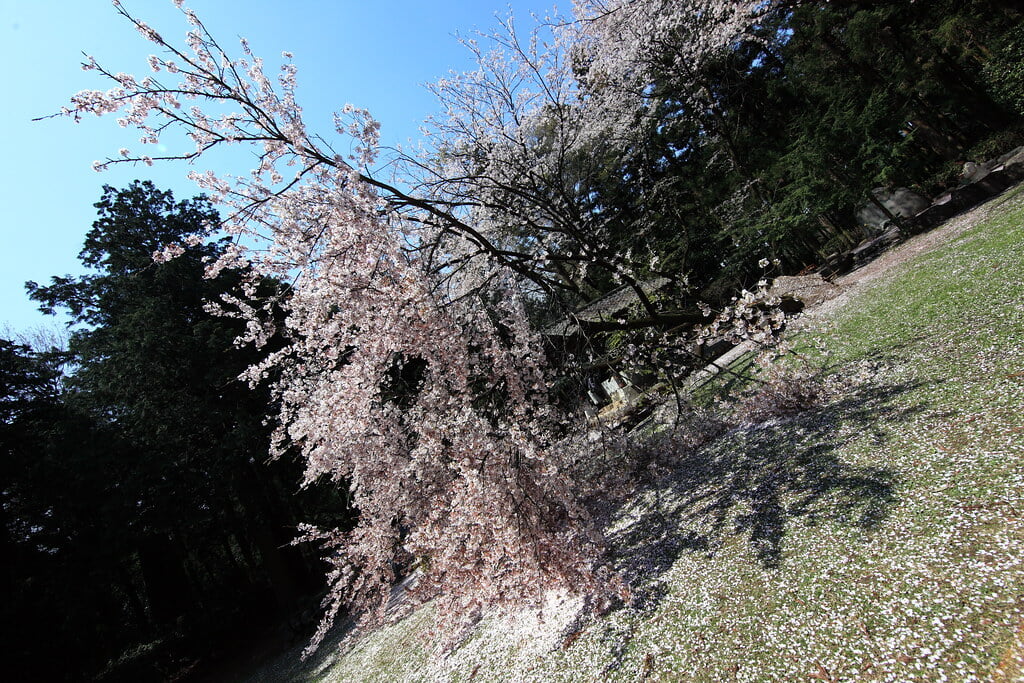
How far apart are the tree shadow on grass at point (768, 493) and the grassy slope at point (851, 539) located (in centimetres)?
2

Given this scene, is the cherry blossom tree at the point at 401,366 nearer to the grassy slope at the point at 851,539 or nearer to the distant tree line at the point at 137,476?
the grassy slope at the point at 851,539

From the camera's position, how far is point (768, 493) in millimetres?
5480

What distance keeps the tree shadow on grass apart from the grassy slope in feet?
0.08

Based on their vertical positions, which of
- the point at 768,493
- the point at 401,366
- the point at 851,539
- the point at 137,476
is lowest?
the point at 851,539

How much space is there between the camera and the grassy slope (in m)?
3.14

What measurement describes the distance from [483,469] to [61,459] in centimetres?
1527

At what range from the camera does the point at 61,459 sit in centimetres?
1399

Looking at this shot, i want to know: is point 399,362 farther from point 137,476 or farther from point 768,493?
point 137,476

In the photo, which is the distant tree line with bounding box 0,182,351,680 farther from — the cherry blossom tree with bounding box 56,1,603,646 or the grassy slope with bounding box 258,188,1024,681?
the grassy slope with bounding box 258,188,1024,681

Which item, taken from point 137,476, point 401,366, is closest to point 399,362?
point 401,366

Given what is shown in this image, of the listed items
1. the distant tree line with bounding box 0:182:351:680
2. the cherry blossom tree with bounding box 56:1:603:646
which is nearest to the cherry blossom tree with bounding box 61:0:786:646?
the cherry blossom tree with bounding box 56:1:603:646

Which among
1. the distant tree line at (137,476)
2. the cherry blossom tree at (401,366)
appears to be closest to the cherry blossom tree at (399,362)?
the cherry blossom tree at (401,366)

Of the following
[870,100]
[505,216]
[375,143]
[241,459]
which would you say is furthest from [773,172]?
[241,459]

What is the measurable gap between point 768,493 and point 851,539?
1.44 metres
